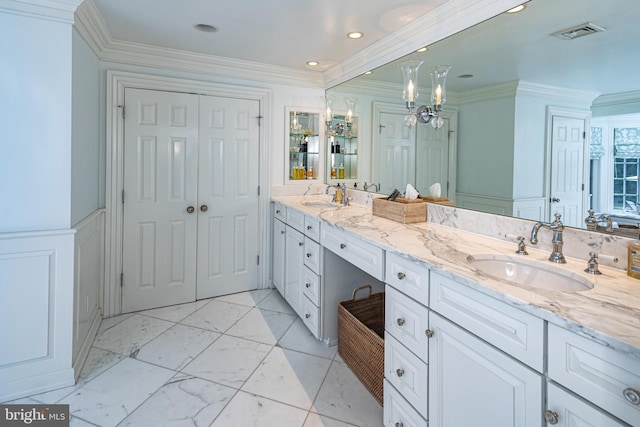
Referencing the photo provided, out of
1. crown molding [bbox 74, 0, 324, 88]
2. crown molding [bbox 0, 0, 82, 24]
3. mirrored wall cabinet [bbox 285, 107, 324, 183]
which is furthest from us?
mirrored wall cabinet [bbox 285, 107, 324, 183]

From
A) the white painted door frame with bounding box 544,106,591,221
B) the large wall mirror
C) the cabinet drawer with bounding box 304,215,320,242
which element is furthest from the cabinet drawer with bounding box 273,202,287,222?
the white painted door frame with bounding box 544,106,591,221

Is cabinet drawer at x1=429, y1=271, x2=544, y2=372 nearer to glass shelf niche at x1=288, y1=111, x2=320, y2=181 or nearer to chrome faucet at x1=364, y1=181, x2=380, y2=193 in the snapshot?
chrome faucet at x1=364, y1=181, x2=380, y2=193

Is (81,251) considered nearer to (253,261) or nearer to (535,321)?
(253,261)

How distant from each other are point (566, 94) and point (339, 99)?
2.06 meters

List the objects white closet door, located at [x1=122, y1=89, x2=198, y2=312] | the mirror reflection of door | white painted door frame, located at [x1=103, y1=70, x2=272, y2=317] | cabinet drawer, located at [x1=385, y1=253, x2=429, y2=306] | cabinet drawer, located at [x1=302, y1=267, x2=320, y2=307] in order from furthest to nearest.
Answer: white closet door, located at [x1=122, y1=89, x2=198, y2=312], white painted door frame, located at [x1=103, y1=70, x2=272, y2=317], cabinet drawer, located at [x1=302, y1=267, x2=320, y2=307], the mirror reflection of door, cabinet drawer, located at [x1=385, y1=253, x2=429, y2=306]

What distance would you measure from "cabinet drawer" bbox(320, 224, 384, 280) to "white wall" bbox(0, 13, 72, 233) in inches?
60.6

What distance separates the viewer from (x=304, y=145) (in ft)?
11.9

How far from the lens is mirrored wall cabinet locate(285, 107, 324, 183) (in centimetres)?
354

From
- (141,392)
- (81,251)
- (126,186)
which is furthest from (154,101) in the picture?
(141,392)

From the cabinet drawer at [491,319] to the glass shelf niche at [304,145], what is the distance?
8.25 ft

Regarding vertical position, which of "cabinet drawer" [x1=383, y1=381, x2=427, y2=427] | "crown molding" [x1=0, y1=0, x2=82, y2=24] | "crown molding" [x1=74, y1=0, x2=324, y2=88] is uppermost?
"crown molding" [x1=74, y1=0, x2=324, y2=88]

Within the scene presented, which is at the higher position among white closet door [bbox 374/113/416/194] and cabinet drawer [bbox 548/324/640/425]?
white closet door [bbox 374/113/416/194]

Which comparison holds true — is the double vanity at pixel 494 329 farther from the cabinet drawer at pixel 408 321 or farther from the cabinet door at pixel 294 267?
the cabinet door at pixel 294 267

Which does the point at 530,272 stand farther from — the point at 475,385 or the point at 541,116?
the point at 541,116
